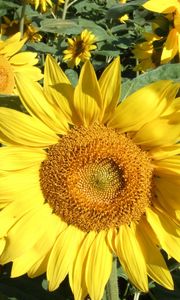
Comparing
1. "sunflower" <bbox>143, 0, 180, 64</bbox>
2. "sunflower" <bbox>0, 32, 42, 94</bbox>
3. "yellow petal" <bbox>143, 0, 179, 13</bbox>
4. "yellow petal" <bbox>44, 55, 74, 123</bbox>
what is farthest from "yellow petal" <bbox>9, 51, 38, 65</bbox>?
"yellow petal" <bbox>44, 55, 74, 123</bbox>

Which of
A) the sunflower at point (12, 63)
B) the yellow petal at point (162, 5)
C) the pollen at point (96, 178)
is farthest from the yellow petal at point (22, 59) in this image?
the pollen at point (96, 178)

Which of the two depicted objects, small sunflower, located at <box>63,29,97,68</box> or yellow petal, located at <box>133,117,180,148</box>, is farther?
small sunflower, located at <box>63,29,97,68</box>

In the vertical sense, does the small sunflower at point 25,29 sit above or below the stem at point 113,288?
below

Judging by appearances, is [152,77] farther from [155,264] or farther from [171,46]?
[171,46]

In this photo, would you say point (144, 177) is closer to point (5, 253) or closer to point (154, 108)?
point (154, 108)

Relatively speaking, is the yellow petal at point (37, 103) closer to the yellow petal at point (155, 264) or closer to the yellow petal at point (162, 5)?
the yellow petal at point (155, 264)

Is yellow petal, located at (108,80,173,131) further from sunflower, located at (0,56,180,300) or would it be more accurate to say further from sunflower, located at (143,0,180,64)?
sunflower, located at (143,0,180,64)

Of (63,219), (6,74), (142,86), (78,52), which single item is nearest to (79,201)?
(63,219)
